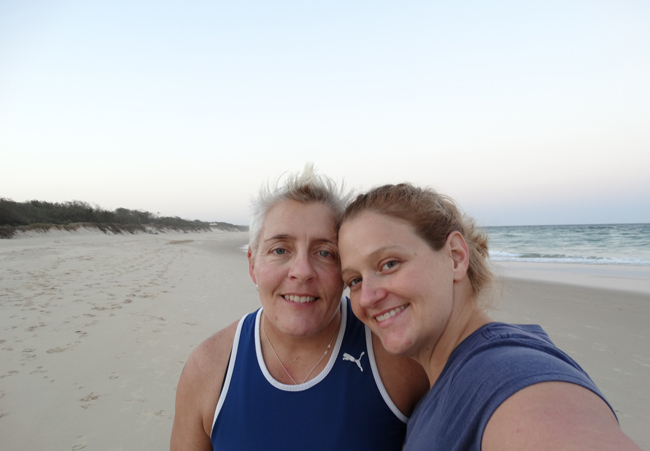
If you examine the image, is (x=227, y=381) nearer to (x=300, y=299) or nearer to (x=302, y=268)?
(x=300, y=299)

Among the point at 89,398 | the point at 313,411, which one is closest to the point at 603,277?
the point at 313,411

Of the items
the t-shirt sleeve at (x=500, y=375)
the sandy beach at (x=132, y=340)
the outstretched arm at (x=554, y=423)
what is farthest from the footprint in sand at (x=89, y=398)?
the outstretched arm at (x=554, y=423)

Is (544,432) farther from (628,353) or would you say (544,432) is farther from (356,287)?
(628,353)

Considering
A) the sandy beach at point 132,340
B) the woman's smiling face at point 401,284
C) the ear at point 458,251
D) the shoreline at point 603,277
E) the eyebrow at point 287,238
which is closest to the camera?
the woman's smiling face at point 401,284

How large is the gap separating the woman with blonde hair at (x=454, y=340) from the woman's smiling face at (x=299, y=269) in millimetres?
150

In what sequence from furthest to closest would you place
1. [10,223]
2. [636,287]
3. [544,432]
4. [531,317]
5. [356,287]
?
[10,223] < [636,287] < [531,317] < [356,287] < [544,432]

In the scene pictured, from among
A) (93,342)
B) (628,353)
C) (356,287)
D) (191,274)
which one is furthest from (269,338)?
(191,274)

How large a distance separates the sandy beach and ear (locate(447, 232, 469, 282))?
1.90 ft

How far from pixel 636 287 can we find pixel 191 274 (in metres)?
14.7

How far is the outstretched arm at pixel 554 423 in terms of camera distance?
0.71 m

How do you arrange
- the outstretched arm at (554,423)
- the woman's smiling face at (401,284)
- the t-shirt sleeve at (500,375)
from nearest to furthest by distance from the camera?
the outstretched arm at (554,423) < the t-shirt sleeve at (500,375) < the woman's smiling face at (401,284)

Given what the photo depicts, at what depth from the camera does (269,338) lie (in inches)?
71.0

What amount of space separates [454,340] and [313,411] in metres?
0.72

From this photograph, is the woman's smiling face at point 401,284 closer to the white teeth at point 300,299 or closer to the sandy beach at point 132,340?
the white teeth at point 300,299
